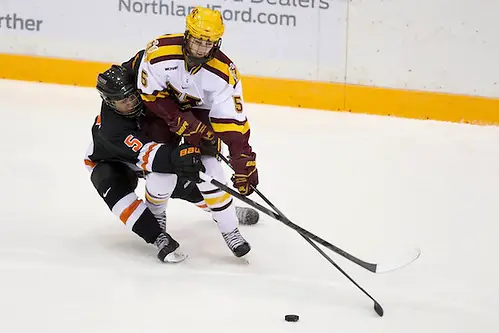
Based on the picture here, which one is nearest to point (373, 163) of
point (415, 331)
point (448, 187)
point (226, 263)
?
point (448, 187)

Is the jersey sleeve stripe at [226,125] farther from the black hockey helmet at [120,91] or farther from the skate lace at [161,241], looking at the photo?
the skate lace at [161,241]

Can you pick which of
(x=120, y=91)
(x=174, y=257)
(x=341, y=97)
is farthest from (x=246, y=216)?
(x=341, y=97)

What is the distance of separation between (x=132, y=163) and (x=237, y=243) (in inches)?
20.4

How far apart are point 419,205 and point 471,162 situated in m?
0.81

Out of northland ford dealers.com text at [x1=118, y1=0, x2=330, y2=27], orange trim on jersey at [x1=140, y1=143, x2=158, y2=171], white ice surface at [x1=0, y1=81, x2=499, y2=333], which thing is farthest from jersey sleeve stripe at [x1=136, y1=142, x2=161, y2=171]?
northland ford dealers.com text at [x1=118, y1=0, x2=330, y2=27]

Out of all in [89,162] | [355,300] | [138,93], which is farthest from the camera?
[89,162]

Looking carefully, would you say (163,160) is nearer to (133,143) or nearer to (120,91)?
(133,143)

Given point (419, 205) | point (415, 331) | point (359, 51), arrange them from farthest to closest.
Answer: point (359, 51), point (419, 205), point (415, 331)

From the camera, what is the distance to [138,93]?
11.7 ft

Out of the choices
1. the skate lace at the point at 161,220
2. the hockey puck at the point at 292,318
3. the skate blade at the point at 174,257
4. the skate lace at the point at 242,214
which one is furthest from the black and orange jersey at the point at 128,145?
the hockey puck at the point at 292,318

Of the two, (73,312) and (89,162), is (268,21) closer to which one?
(89,162)

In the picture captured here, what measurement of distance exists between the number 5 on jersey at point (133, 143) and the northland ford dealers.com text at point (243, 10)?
263 centimetres

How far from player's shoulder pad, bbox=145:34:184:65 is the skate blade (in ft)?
2.40

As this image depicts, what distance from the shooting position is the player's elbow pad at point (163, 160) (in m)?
3.48
